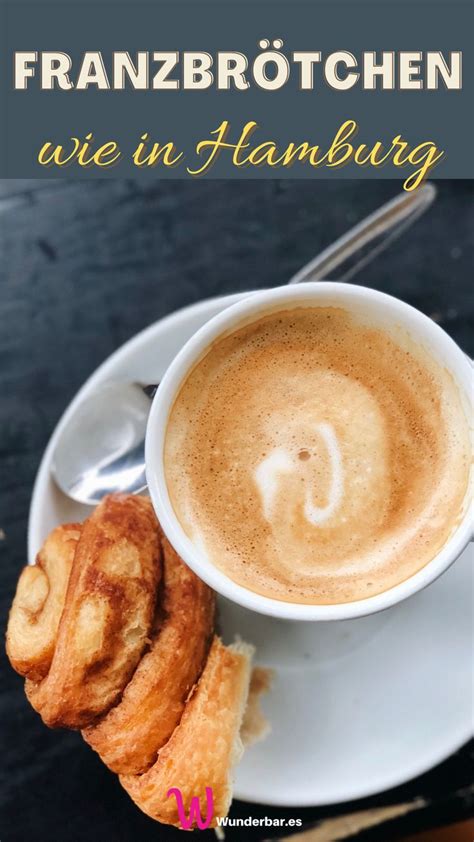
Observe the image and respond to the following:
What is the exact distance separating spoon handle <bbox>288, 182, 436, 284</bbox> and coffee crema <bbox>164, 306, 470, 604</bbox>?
0.43 m

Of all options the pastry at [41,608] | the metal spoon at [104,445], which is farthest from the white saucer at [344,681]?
the pastry at [41,608]

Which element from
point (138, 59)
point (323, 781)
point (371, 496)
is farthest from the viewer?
point (138, 59)

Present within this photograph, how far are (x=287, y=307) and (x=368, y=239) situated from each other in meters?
0.54

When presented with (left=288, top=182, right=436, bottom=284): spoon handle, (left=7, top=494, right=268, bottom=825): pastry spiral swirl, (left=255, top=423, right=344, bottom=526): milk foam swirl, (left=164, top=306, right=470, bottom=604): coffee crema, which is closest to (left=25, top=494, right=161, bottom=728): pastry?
(left=7, top=494, right=268, bottom=825): pastry spiral swirl

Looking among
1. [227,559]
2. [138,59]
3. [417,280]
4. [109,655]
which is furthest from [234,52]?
[109,655]

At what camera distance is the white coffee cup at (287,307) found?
1.29m

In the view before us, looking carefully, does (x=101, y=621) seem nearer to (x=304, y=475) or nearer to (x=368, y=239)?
(x=304, y=475)

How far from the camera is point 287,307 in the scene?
53.7 inches

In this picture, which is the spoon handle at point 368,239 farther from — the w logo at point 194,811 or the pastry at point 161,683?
the w logo at point 194,811

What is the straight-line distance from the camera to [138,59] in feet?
6.08

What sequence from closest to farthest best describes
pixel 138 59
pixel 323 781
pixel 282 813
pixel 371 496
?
1. pixel 371 496
2. pixel 323 781
3. pixel 282 813
4. pixel 138 59

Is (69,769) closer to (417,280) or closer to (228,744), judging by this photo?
(228,744)

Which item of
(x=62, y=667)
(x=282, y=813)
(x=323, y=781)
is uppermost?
(x=62, y=667)

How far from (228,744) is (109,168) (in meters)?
1.27
